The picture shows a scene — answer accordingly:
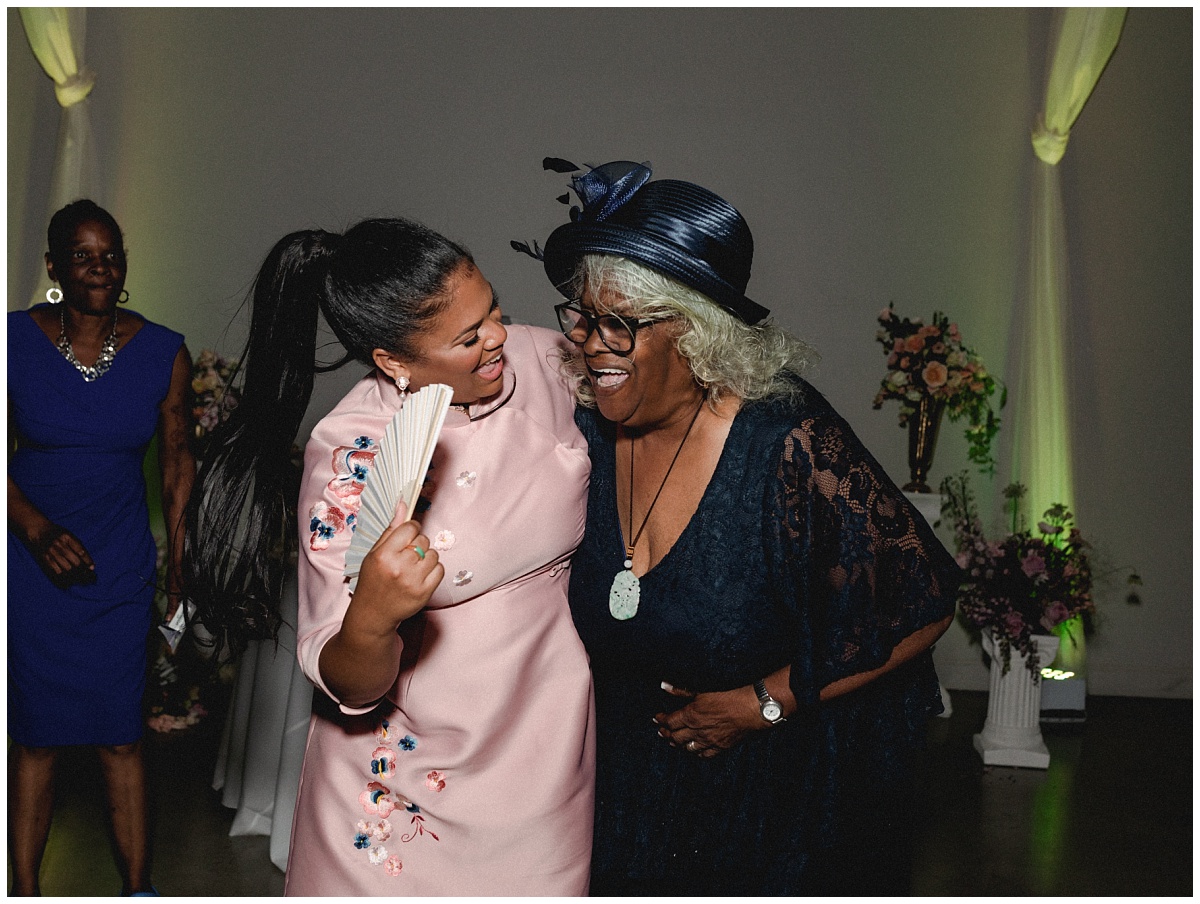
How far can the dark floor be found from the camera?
11.7ft

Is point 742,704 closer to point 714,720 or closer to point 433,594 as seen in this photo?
point 714,720

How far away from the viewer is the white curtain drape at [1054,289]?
18.7 ft

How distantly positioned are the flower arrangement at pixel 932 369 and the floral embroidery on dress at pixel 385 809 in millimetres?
4116

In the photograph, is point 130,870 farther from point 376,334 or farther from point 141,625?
point 376,334

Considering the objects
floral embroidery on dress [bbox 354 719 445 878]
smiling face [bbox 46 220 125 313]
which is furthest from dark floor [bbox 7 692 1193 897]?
floral embroidery on dress [bbox 354 719 445 878]

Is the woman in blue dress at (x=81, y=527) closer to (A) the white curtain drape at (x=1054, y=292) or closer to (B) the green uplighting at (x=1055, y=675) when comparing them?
(B) the green uplighting at (x=1055, y=675)

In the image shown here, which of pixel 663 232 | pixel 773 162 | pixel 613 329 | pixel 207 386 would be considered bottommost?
pixel 207 386

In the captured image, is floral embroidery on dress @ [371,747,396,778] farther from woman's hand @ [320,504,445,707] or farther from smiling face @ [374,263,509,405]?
smiling face @ [374,263,509,405]

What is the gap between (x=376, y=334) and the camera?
1847 mm

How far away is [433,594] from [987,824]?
3114 mm

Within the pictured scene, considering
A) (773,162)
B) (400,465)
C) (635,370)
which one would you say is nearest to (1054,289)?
(773,162)

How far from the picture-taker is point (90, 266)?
10.8ft

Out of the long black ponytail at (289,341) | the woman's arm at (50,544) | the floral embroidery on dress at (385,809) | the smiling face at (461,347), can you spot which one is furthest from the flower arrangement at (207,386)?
the floral embroidery on dress at (385,809)

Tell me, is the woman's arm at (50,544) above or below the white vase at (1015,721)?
above
